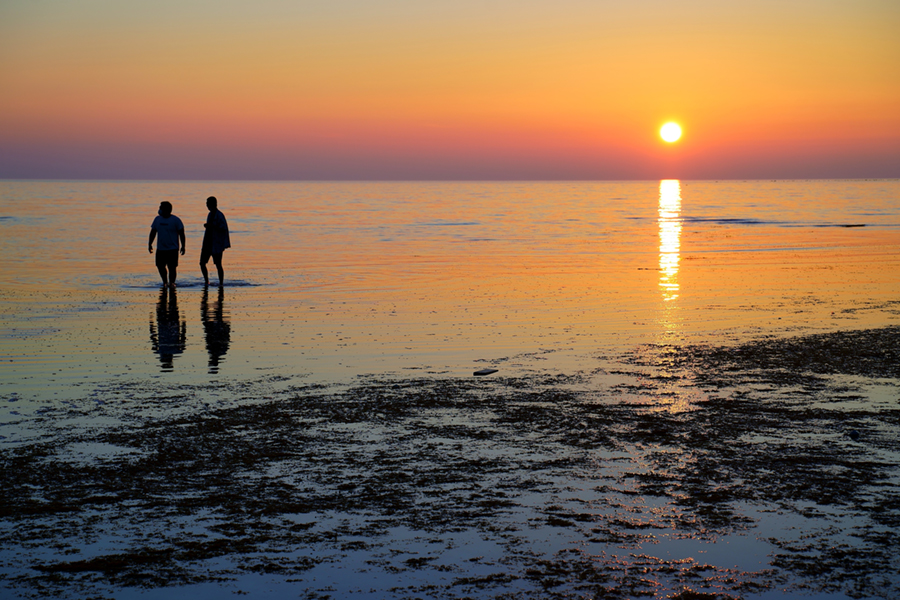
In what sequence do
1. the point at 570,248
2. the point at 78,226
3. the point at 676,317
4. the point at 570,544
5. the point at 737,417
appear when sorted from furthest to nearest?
the point at 78,226, the point at 570,248, the point at 676,317, the point at 737,417, the point at 570,544

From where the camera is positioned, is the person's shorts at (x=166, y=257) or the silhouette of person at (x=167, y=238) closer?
the silhouette of person at (x=167, y=238)

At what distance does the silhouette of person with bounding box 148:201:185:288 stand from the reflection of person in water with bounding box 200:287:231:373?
1.55 metres

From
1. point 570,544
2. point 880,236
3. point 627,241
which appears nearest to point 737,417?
point 570,544

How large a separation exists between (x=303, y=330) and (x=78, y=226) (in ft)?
125

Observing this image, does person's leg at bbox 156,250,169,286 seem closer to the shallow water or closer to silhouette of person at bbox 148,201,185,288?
silhouette of person at bbox 148,201,185,288

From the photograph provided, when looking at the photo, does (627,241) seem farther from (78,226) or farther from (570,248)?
(78,226)

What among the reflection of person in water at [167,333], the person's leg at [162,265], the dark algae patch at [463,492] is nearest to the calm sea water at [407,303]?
the reflection of person in water at [167,333]

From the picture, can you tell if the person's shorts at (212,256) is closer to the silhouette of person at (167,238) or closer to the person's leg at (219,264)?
the person's leg at (219,264)

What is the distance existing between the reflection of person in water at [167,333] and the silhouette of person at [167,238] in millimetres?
2126

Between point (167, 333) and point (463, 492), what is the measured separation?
861 centimetres

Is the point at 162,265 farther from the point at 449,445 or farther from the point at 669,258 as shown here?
the point at 669,258

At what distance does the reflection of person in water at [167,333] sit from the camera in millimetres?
11234

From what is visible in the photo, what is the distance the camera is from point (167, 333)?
13.1 meters

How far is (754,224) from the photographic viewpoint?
48.2 meters
